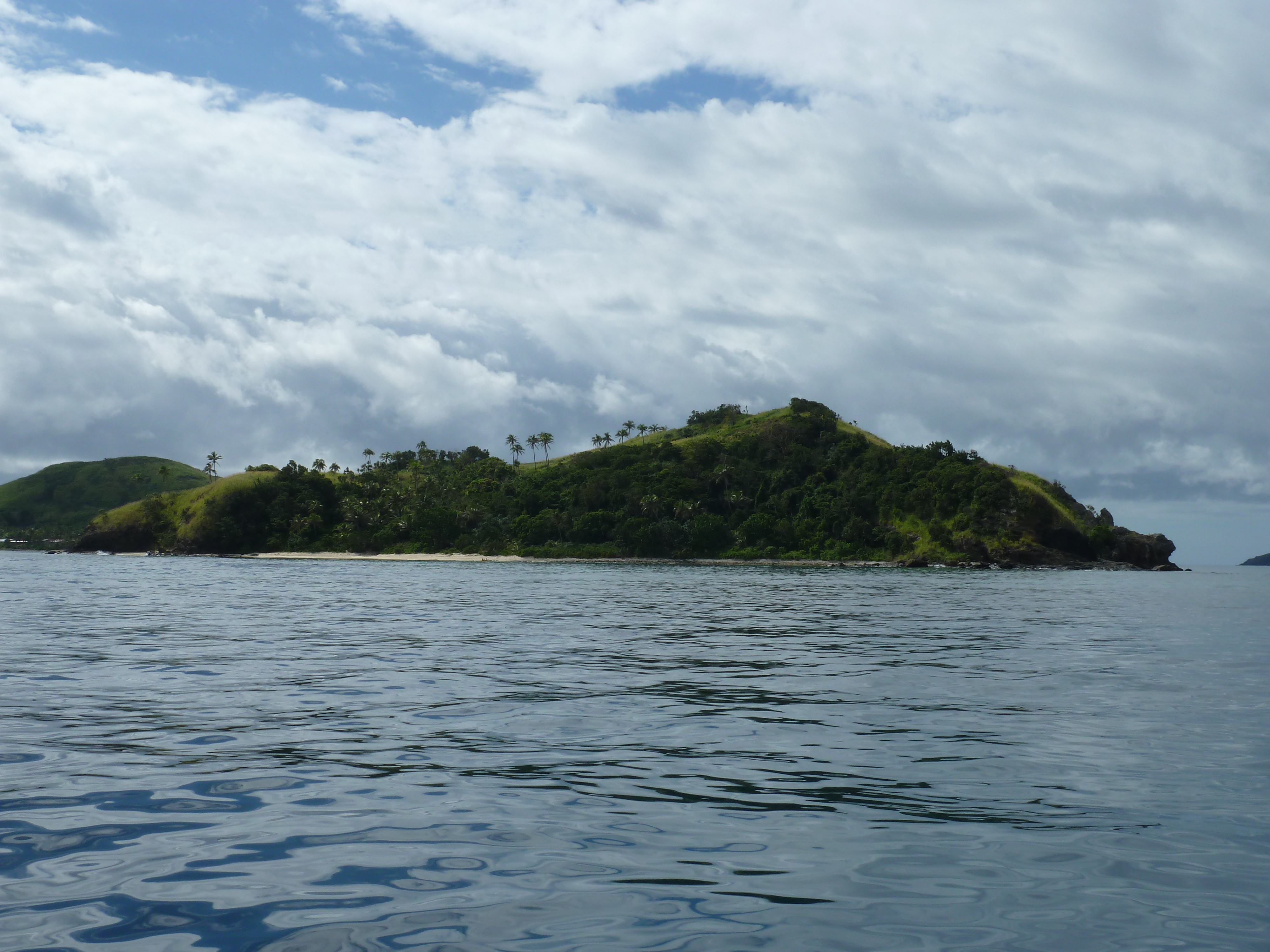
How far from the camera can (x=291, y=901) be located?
6.80 metres

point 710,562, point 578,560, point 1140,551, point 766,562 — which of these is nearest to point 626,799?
point 766,562

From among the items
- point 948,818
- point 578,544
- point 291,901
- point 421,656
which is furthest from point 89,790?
point 578,544

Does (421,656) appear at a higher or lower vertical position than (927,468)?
lower

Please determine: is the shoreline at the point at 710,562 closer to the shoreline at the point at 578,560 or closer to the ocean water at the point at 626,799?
the shoreline at the point at 578,560

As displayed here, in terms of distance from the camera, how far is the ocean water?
6.58 meters

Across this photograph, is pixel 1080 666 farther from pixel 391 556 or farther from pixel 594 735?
pixel 391 556

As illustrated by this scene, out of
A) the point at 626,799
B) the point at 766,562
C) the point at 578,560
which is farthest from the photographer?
the point at 578,560

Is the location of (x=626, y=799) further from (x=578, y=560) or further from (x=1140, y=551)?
(x=1140, y=551)

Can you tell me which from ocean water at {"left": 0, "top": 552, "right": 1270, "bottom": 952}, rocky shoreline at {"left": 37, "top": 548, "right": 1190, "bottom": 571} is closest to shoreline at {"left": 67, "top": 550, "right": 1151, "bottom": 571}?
rocky shoreline at {"left": 37, "top": 548, "right": 1190, "bottom": 571}

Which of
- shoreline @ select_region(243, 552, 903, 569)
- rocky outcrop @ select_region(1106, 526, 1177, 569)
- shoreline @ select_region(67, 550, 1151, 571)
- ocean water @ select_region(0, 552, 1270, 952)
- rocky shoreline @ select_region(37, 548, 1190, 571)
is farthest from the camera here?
rocky outcrop @ select_region(1106, 526, 1177, 569)

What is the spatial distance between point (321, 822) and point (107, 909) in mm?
2389

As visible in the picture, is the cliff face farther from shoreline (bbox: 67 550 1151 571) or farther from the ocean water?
the ocean water

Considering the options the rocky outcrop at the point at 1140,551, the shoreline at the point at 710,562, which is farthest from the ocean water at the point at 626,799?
the rocky outcrop at the point at 1140,551

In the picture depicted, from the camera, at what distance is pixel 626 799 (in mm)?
9844
